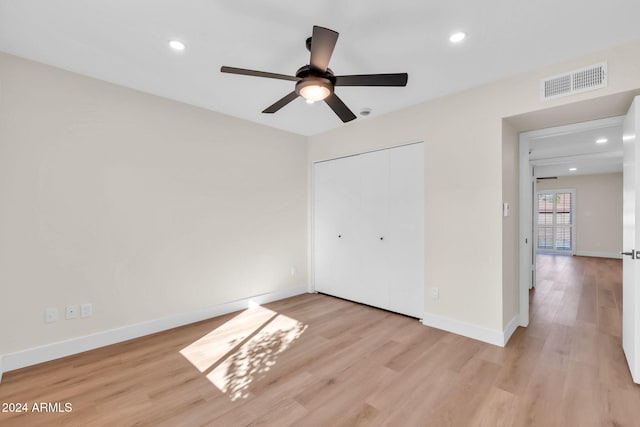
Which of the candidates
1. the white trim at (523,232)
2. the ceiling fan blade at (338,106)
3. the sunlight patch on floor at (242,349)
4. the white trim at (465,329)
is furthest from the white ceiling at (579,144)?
the sunlight patch on floor at (242,349)

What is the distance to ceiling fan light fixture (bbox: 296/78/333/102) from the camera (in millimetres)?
1810

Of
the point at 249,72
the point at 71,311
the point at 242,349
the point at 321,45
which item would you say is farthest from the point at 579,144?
the point at 71,311

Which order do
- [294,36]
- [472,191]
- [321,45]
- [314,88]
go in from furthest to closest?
[472,191]
[294,36]
[314,88]
[321,45]

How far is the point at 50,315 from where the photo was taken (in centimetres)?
242

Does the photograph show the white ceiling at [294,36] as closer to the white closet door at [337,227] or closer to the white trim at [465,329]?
the white closet door at [337,227]

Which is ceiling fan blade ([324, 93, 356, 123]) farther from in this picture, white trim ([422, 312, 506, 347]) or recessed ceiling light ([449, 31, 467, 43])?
white trim ([422, 312, 506, 347])

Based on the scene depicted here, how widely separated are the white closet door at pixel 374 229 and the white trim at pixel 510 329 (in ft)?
4.24

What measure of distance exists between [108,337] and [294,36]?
124 inches

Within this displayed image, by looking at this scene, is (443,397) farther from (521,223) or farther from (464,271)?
(521,223)

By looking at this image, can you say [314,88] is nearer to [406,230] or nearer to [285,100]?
[285,100]

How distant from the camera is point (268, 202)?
4.03 meters

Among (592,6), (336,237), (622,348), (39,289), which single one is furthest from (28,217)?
(622,348)

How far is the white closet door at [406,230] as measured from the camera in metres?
3.30

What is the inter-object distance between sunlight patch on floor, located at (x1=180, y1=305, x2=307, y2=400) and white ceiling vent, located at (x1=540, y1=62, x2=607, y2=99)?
3.22 meters
